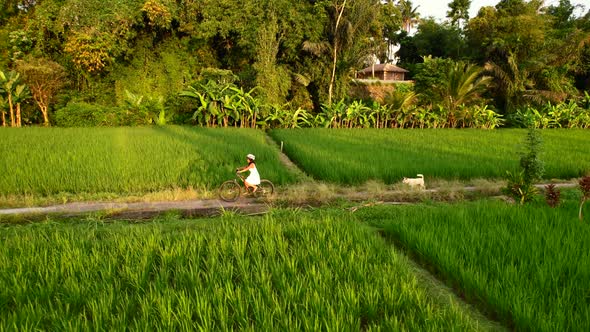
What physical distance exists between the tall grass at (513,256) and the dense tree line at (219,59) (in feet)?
35.6

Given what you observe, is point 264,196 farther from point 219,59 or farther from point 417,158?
point 219,59

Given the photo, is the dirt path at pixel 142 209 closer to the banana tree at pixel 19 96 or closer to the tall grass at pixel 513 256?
the tall grass at pixel 513 256

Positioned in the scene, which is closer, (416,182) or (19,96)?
(416,182)

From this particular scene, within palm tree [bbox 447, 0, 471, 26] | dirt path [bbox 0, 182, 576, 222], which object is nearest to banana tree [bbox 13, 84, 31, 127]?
dirt path [bbox 0, 182, 576, 222]

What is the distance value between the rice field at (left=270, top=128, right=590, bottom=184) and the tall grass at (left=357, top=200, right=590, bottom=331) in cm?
218

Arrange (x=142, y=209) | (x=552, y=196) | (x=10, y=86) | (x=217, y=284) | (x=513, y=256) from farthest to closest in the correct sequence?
(x=10, y=86) < (x=142, y=209) < (x=552, y=196) < (x=513, y=256) < (x=217, y=284)

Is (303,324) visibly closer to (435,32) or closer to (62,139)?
(62,139)

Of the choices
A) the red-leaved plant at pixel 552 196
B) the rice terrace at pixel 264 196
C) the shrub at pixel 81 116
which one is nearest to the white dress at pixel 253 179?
the rice terrace at pixel 264 196

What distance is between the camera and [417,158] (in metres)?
7.64

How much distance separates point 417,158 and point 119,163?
5739 mm

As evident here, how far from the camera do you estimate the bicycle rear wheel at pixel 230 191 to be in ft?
17.1

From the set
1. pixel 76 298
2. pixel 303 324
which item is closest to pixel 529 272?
pixel 303 324

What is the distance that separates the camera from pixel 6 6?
55.6ft

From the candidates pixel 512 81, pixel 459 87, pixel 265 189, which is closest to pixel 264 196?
pixel 265 189
